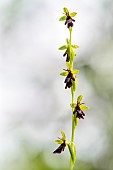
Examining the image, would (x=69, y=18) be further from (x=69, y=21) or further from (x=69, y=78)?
(x=69, y=78)

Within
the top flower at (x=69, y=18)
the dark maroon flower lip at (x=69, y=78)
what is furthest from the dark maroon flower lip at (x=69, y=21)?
the dark maroon flower lip at (x=69, y=78)

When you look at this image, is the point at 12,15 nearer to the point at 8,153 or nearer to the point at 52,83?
the point at 52,83

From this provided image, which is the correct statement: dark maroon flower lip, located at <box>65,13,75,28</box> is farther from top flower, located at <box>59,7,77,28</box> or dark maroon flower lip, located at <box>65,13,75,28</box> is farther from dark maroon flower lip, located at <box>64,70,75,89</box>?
dark maroon flower lip, located at <box>64,70,75,89</box>

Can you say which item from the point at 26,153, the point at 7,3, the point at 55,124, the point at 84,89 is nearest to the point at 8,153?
the point at 26,153

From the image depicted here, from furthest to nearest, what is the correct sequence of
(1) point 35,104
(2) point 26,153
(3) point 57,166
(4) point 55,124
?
(1) point 35,104 < (4) point 55,124 < (2) point 26,153 < (3) point 57,166

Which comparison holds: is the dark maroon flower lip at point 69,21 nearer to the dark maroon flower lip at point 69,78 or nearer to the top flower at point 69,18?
the top flower at point 69,18

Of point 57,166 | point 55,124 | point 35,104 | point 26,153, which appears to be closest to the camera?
point 57,166

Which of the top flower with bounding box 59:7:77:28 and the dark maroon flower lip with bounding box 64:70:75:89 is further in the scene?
the top flower with bounding box 59:7:77:28

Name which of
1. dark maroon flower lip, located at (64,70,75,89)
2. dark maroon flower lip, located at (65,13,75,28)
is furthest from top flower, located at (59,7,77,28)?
dark maroon flower lip, located at (64,70,75,89)

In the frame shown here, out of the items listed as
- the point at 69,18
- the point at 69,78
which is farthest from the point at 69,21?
the point at 69,78

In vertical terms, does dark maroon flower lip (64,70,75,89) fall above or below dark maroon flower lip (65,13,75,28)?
below

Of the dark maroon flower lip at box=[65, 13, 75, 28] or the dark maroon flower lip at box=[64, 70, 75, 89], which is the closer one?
the dark maroon flower lip at box=[64, 70, 75, 89]
